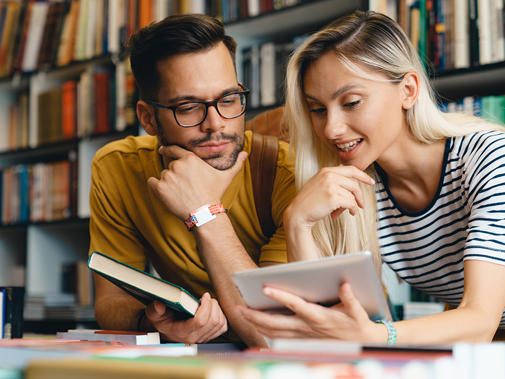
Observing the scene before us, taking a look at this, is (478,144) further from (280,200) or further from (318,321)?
(318,321)

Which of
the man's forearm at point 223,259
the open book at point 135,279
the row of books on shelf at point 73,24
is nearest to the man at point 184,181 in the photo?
the man's forearm at point 223,259

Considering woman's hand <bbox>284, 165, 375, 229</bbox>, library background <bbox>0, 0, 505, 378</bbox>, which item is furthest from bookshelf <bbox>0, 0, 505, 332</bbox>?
woman's hand <bbox>284, 165, 375, 229</bbox>

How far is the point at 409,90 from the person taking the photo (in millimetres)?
1335

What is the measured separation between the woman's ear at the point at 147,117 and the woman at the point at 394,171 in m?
0.39

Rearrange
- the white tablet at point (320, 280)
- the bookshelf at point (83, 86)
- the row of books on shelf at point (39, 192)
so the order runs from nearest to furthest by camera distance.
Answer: the white tablet at point (320, 280)
the bookshelf at point (83, 86)
the row of books on shelf at point (39, 192)

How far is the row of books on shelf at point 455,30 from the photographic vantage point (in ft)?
5.90

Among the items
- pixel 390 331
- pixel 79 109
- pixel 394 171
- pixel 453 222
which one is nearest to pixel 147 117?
pixel 394 171

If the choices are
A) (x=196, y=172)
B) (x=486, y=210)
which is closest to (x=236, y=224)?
(x=196, y=172)

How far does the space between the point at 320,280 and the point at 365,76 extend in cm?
65

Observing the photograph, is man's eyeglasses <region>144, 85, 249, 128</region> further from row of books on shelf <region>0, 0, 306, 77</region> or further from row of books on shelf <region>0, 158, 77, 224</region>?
row of books on shelf <region>0, 158, 77, 224</region>

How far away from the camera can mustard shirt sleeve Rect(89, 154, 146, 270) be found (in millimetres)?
1491

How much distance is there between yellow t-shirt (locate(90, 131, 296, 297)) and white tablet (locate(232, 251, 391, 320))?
55cm

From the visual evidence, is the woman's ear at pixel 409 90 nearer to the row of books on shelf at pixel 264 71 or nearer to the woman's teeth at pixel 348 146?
the woman's teeth at pixel 348 146

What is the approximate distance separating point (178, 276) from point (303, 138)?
497 millimetres
